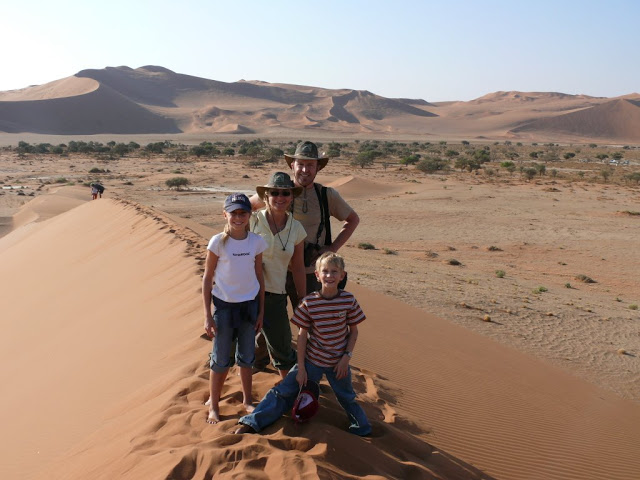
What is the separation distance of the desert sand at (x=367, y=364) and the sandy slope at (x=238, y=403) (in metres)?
0.02

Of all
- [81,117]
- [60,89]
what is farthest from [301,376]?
[60,89]

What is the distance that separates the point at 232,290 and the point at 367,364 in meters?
2.60

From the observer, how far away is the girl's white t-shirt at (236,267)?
3912mm

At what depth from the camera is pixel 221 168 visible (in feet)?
126

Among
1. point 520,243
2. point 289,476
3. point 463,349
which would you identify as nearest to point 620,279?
point 520,243

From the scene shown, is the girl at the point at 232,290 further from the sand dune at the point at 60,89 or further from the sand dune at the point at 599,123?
the sand dune at the point at 60,89

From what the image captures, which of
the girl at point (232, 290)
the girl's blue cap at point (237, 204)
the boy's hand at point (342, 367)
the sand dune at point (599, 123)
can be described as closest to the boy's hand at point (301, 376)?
the boy's hand at point (342, 367)

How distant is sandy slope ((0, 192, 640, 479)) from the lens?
364 cm

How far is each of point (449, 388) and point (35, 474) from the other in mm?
3665

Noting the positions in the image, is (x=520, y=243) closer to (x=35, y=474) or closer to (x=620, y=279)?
(x=620, y=279)

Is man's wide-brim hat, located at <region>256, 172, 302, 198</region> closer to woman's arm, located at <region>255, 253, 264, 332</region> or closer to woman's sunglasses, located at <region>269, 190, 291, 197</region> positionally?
woman's sunglasses, located at <region>269, 190, 291, 197</region>

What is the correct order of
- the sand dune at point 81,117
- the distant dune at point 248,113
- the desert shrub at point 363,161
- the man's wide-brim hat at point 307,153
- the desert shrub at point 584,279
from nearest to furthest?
the man's wide-brim hat at point 307,153, the desert shrub at point 584,279, the desert shrub at point 363,161, the sand dune at point 81,117, the distant dune at point 248,113

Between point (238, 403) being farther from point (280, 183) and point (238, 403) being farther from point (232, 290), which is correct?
point (280, 183)

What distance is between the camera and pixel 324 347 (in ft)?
12.4
